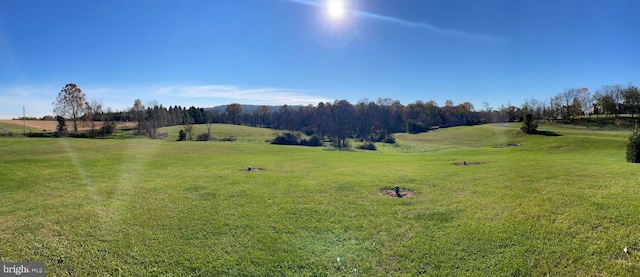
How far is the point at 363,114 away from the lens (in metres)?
113

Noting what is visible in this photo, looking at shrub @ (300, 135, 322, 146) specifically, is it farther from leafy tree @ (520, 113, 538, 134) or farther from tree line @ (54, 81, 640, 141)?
leafy tree @ (520, 113, 538, 134)

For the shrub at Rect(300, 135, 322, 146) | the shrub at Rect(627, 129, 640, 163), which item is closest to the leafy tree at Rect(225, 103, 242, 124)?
the shrub at Rect(300, 135, 322, 146)

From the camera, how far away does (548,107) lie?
329 ft

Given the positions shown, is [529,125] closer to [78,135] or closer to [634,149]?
[634,149]

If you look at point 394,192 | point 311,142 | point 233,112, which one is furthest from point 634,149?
point 233,112

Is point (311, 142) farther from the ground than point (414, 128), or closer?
closer

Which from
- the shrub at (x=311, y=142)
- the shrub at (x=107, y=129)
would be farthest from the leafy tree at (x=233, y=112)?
the shrub at (x=311, y=142)

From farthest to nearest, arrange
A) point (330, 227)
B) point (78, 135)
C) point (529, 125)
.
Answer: point (529, 125), point (78, 135), point (330, 227)

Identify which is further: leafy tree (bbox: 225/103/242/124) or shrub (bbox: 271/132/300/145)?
leafy tree (bbox: 225/103/242/124)

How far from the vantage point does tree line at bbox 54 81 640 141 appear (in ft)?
241

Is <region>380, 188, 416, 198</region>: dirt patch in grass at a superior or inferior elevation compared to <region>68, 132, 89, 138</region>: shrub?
inferior

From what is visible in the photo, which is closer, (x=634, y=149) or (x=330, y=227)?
(x=330, y=227)

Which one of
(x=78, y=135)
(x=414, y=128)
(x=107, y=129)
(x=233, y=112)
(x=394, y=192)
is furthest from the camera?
(x=233, y=112)

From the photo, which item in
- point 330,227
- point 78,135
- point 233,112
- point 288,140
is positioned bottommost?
point 330,227
